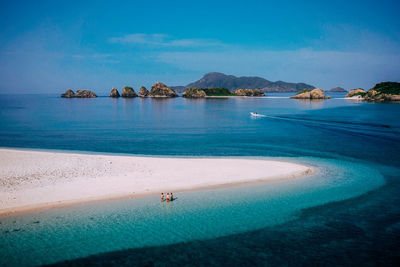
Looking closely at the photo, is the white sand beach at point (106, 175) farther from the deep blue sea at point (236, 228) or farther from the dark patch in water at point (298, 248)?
the dark patch in water at point (298, 248)

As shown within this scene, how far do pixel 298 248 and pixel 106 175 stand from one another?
19878 mm

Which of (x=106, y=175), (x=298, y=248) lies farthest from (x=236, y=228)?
(x=106, y=175)

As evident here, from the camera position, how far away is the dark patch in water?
15.5 metres

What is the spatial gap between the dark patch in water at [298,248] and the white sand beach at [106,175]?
865 centimetres

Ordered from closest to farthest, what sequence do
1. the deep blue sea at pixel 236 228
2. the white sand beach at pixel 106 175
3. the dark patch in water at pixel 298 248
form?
1. the dark patch in water at pixel 298 248
2. the deep blue sea at pixel 236 228
3. the white sand beach at pixel 106 175

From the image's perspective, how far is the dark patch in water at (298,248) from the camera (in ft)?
50.7

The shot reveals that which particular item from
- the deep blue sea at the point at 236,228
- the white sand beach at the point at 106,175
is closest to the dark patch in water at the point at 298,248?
the deep blue sea at the point at 236,228

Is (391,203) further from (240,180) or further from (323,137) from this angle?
(323,137)

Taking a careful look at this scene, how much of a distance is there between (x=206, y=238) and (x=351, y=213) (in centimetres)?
1206

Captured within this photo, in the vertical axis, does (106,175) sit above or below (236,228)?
above

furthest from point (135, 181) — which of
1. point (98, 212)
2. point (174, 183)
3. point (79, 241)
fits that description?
point (79, 241)

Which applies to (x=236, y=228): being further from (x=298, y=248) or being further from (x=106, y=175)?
(x=106, y=175)

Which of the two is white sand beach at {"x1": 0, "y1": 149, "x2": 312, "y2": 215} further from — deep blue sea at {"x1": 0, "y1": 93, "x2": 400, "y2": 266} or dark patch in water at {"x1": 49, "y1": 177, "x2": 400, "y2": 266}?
dark patch in water at {"x1": 49, "y1": 177, "x2": 400, "y2": 266}

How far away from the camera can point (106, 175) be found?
2856 centimetres
